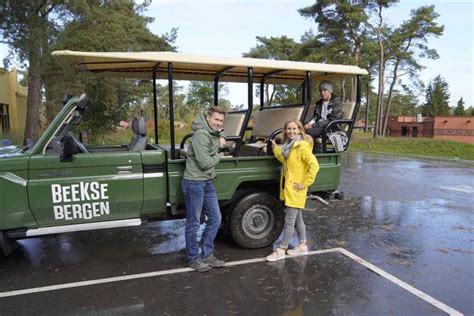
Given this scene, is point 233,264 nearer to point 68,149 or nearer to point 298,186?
point 298,186

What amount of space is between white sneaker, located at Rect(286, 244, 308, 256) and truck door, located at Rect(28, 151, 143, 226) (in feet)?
6.43

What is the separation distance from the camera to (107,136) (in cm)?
2361

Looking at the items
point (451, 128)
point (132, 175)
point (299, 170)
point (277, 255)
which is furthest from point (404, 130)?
point (132, 175)

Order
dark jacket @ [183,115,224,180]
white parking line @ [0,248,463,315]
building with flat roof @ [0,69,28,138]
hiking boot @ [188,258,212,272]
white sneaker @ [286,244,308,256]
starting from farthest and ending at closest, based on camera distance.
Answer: building with flat roof @ [0,69,28,138] → white sneaker @ [286,244,308,256] → hiking boot @ [188,258,212,272] → dark jacket @ [183,115,224,180] → white parking line @ [0,248,463,315]

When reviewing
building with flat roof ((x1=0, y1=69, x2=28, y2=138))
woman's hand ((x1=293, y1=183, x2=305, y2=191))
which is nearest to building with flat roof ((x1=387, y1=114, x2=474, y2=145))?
building with flat roof ((x1=0, y1=69, x2=28, y2=138))

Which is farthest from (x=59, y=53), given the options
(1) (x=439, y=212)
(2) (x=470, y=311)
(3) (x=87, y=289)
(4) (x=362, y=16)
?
(4) (x=362, y=16)

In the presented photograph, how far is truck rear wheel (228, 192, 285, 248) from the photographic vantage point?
4914 millimetres

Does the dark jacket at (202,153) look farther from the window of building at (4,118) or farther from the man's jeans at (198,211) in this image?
the window of building at (4,118)

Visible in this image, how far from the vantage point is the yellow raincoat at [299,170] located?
178 inches

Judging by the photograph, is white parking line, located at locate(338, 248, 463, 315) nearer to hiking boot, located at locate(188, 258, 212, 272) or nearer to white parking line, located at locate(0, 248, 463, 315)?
white parking line, located at locate(0, 248, 463, 315)

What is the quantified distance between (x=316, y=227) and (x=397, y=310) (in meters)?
2.73

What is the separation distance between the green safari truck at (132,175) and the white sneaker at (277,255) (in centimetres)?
40

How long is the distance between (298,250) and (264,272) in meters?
0.76

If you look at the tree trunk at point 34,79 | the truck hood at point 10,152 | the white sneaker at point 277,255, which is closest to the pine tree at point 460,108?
the tree trunk at point 34,79
